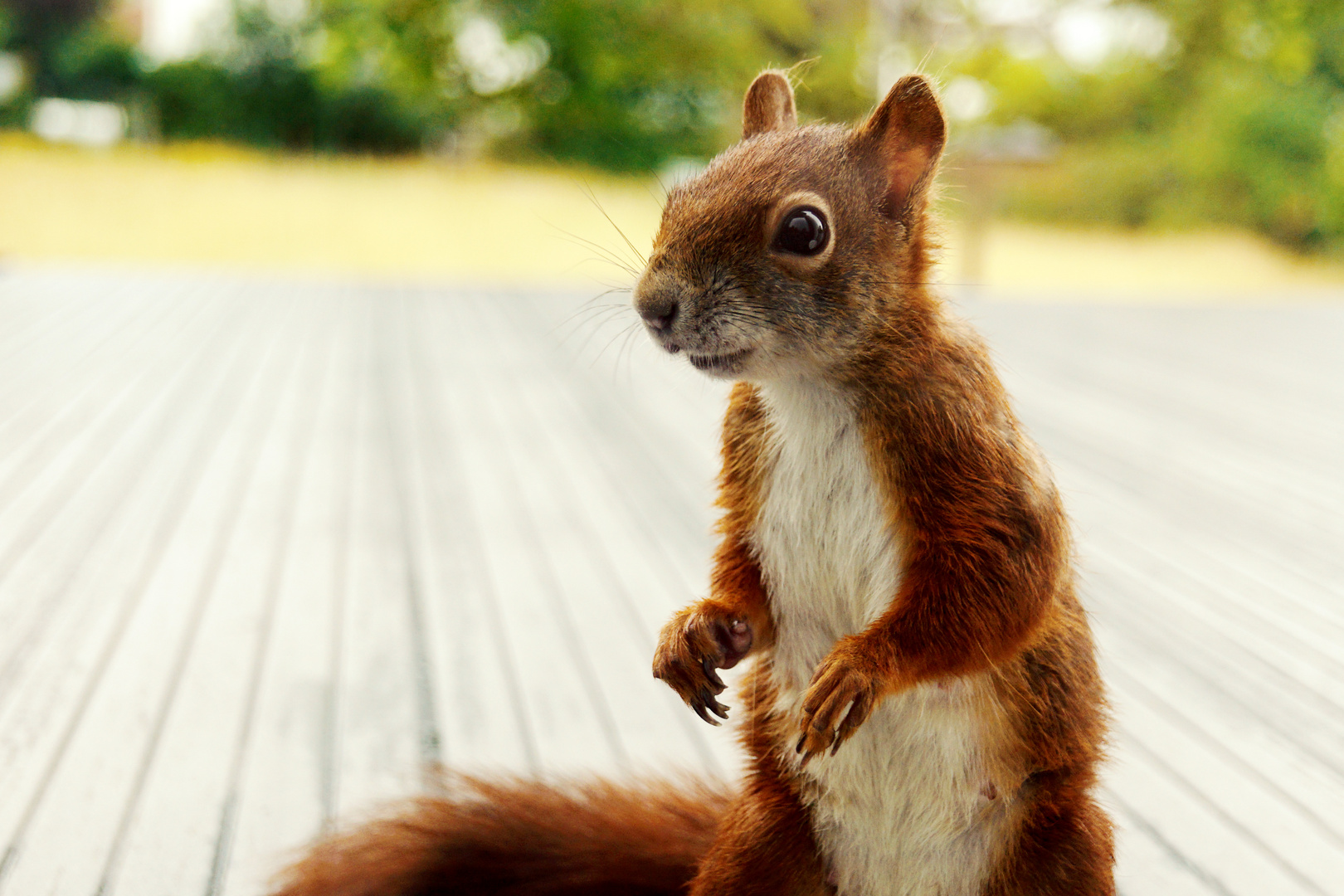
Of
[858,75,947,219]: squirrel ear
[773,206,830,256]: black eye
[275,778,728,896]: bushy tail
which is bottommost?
[275,778,728,896]: bushy tail

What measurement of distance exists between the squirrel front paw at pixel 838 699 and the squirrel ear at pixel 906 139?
0.96ft

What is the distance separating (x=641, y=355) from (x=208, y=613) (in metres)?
2.48

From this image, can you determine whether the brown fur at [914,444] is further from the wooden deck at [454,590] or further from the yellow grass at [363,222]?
the yellow grass at [363,222]

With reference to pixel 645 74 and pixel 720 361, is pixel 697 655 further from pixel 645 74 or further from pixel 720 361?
pixel 645 74

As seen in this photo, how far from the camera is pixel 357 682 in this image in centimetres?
149

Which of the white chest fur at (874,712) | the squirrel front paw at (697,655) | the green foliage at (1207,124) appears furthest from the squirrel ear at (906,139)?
the green foliage at (1207,124)

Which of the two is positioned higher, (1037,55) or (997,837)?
(1037,55)

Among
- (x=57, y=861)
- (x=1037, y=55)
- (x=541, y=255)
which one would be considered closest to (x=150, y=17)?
(x=541, y=255)

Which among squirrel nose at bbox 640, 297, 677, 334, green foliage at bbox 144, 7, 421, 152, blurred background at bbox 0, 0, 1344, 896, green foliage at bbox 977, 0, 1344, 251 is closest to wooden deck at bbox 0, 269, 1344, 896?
blurred background at bbox 0, 0, 1344, 896

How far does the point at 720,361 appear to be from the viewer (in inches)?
28.5

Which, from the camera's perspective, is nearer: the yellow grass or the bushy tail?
the bushy tail

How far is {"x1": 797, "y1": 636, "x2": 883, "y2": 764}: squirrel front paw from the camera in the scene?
2.17ft

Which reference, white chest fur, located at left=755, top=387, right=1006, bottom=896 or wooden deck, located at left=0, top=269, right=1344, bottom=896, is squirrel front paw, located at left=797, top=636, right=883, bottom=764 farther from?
wooden deck, located at left=0, top=269, right=1344, bottom=896

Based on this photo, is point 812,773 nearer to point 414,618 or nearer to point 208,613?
point 414,618
